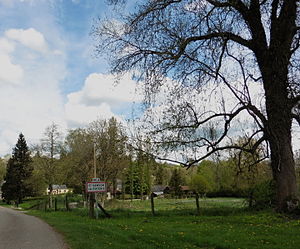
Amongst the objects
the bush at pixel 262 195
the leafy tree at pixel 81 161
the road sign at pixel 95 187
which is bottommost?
the bush at pixel 262 195

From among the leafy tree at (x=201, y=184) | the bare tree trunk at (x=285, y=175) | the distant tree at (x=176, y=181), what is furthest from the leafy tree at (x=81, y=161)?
the distant tree at (x=176, y=181)

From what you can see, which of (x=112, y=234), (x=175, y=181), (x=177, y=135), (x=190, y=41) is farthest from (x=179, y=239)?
(x=175, y=181)

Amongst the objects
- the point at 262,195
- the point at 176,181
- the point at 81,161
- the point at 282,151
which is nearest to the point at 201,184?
the point at 176,181

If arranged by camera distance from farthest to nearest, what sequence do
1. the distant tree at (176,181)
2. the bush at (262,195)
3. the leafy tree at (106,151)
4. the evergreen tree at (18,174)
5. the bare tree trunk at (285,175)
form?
the distant tree at (176,181)
the evergreen tree at (18,174)
the leafy tree at (106,151)
the bush at (262,195)
the bare tree trunk at (285,175)

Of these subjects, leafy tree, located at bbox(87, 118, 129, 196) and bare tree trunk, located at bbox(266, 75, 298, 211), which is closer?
bare tree trunk, located at bbox(266, 75, 298, 211)

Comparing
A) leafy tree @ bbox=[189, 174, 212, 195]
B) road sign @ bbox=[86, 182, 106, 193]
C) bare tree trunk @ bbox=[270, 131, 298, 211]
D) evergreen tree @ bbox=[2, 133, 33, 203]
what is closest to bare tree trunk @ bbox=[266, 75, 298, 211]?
bare tree trunk @ bbox=[270, 131, 298, 211]

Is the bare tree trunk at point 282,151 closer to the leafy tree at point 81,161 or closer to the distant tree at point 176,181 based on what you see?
the leafy tree at point 81,161

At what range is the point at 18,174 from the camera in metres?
65.6

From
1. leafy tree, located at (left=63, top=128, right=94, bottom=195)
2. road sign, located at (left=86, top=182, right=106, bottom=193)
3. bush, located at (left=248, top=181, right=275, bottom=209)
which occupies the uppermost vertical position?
leafy tree, located at (left=63, top=128, right=94, bottom=195)

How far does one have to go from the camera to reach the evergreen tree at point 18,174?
212ft

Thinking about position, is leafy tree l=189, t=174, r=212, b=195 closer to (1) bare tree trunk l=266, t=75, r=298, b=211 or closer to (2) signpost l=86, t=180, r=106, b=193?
(2) signpost l=86, t=180, r=106, b=193

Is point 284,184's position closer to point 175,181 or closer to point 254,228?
point 254,228

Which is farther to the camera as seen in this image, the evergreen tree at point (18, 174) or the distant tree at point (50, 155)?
the evergreen tree at point (18, 174)

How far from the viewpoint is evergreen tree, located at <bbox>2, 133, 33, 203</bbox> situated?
212ft
